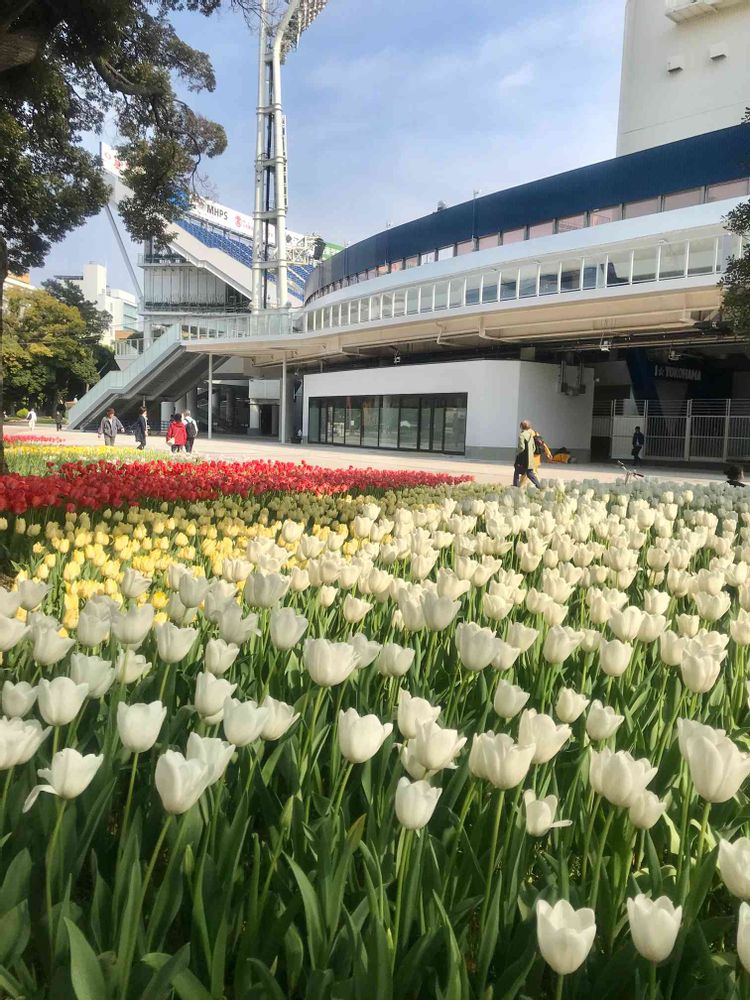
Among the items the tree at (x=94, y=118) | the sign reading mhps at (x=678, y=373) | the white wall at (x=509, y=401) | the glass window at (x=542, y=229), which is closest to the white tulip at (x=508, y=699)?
the tree at (x=94, y=118)

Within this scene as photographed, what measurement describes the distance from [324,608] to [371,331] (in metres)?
30.7

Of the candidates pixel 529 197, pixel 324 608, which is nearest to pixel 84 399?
pixel 529 197

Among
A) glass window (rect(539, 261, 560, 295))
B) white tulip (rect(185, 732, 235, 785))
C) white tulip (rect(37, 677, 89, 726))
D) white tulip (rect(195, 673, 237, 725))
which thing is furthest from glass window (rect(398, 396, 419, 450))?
white tulip (rect(185, 732, 235, 785))

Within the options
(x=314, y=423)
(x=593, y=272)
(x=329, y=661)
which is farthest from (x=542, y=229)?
(x=329, y=661)

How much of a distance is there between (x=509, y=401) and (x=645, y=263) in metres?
7.99

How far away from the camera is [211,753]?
1.37 metres

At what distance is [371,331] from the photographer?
32.8m

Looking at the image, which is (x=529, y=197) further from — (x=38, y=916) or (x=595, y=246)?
(x=38, y=916)

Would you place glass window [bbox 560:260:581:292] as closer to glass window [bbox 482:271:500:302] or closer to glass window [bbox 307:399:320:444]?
glass window [bbox 482:271:500:302]

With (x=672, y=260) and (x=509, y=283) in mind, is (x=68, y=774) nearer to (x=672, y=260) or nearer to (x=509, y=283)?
(x=672, y=260)

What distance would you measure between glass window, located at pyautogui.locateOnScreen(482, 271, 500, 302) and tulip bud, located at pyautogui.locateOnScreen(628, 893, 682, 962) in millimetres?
26365

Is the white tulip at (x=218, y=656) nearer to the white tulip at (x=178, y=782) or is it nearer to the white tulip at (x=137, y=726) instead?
the white tulip at (x=137, y=726)

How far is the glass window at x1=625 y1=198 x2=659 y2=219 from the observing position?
27.6m

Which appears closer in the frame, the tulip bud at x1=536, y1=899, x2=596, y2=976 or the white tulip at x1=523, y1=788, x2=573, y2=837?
the tulip bud at x1=536, y1=899, x2=596, y2=976
